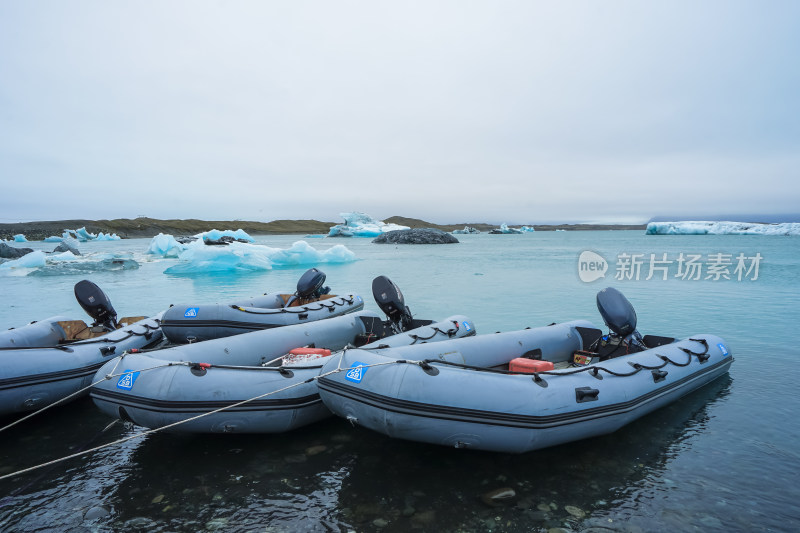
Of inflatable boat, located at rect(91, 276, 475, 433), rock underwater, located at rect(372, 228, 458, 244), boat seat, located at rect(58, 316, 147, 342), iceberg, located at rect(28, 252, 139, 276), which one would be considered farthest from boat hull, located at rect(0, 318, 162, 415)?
rock underwater, located at rect(372, 228, 458, 244)

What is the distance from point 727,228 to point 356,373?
6486 cm

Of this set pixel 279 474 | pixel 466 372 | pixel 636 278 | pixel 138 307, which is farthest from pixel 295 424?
pixel 636 278

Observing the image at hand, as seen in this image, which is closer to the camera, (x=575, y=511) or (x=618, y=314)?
(x=575, y=511)

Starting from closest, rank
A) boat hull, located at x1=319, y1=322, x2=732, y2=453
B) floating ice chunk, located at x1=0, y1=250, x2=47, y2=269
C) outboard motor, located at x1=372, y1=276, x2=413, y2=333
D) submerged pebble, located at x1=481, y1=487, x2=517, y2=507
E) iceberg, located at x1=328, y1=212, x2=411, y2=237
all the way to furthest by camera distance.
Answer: submerged pebble, located at x1=481, y1=487, x2=517, y2=507 < boat hull, located at x1=319, y1=322, x2=732, y2=453 < outboard motor, located at x1=372, y1=276, x2=413, y2=333 < floating ice chunk, located at x1=0, y1=250, x2=47, y2=269 < iceberg, located at x1=328, y1=212, x2=411, y2=237

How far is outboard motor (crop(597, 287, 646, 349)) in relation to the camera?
501cm

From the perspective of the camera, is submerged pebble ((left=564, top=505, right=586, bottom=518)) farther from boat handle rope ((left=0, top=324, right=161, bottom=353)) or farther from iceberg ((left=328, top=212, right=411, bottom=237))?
iceberg ((left=328, top=212, right=411, bottom=237))

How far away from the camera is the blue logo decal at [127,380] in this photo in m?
3.56

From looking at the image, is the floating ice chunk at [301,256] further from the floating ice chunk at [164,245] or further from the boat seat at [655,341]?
the boat seat at [655,341]

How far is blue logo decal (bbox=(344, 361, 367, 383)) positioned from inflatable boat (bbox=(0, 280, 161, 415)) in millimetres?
2646

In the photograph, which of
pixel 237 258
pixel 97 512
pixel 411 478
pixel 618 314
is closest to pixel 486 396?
pixel 411 478

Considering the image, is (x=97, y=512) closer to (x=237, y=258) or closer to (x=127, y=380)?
(x=127, y=380)

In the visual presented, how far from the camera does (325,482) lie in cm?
330

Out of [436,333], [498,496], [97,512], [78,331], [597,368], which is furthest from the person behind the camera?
[78,331]

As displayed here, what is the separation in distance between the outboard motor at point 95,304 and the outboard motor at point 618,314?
5826mm
